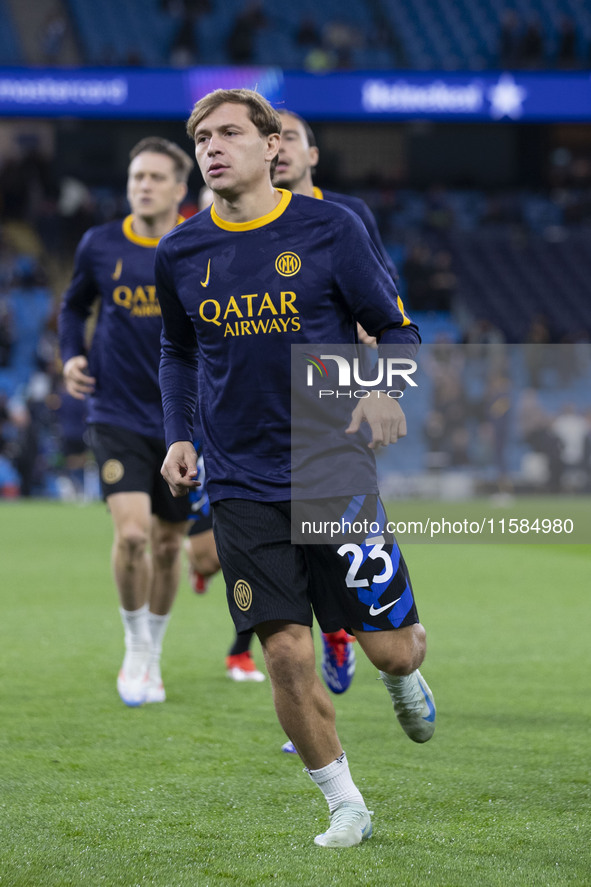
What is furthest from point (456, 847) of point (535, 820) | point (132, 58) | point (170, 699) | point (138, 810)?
point (132, 58)

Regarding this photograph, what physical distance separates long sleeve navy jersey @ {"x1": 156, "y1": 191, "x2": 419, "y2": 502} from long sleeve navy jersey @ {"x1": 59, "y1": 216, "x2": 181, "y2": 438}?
200 cm

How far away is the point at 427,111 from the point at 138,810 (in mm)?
22697

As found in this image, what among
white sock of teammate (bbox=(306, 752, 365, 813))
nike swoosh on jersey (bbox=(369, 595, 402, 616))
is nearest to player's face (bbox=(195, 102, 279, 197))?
nike swoosh on jersey (bbox=(369, 595, 402, 616))

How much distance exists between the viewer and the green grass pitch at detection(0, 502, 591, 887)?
10.2ft

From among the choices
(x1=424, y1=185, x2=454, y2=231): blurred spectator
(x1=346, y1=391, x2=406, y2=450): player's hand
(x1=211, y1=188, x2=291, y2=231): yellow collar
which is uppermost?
(x1=424, y1=185, x2=454, y2=231): blurred spectator

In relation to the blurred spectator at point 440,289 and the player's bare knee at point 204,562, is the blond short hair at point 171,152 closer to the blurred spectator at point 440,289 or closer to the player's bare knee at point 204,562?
the player's bare knee at point 204,562

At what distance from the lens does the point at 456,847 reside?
10.8 feet

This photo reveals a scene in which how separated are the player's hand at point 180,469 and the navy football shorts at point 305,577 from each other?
0.18 metres

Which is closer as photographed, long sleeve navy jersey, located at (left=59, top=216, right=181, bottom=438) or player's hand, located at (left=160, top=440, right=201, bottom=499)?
player's hand, located at (left=160, top=440, right=201, bottom=499)

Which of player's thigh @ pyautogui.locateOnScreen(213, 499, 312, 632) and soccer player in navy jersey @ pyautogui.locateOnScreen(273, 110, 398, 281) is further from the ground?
soccer player in navy jersey @ pyautogui.locateOnScreen(273, 110, 398, 281)

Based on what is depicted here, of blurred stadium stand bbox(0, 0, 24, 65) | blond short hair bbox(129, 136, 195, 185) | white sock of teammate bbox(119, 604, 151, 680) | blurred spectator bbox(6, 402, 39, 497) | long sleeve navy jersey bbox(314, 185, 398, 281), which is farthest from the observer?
blurred stadium stand bbox(0, 0, 24, 65)

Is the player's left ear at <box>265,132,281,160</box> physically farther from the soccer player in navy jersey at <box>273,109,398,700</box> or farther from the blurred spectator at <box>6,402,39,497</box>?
the blurred spectator at <box>6,402,39,497</box>

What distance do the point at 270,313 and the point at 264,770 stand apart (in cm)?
169

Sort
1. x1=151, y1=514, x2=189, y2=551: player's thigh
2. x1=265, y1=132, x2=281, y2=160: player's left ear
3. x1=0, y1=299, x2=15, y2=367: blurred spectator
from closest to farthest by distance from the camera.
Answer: x1=265, y1=132, x2=281, y2=160: player's left ear
x1=151, y1=514, x2=189, y2=551: player's thigh
x1=0, y1=299, x2=15, y2=367: blurred spectator
